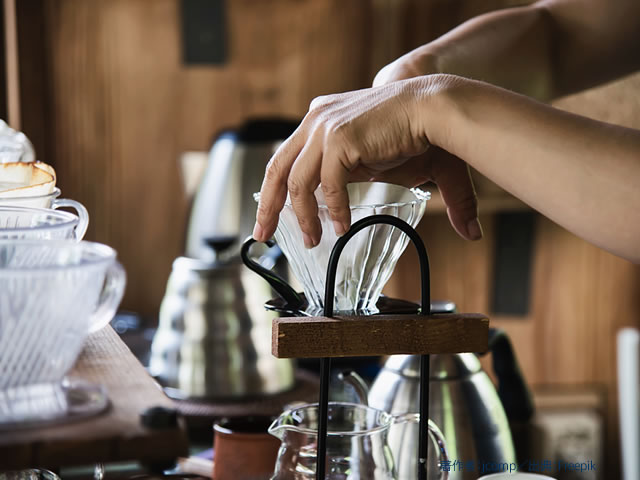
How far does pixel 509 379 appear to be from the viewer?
816 millimetres

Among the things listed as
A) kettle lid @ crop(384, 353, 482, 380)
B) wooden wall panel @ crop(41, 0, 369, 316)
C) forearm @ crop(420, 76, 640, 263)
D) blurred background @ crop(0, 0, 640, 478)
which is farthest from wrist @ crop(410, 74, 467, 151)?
wooden wall panel @ crop(41, 0, 369, 316)

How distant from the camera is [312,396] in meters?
1.14

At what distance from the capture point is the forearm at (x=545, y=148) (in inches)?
21.7

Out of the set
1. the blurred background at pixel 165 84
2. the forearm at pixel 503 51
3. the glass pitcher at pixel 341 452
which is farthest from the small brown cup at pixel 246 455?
the blurred background at pixel 165 84

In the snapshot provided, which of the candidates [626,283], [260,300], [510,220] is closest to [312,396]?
[260,300]

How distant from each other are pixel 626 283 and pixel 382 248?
6.15ft

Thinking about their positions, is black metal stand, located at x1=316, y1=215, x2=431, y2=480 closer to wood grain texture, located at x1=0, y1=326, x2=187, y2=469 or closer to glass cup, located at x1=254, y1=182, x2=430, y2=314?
glass cup, located at x1=254, y1=182, x2=430, y2=314

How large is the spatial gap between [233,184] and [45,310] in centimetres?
123

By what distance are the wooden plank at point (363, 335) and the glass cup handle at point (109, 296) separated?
0.10 meters

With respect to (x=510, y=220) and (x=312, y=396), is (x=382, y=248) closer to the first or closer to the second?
(x=312, y=396)

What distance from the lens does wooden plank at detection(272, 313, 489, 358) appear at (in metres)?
0.48

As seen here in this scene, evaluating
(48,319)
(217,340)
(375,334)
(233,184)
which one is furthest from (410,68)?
(233,184)

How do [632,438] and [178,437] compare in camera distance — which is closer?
[178,437]

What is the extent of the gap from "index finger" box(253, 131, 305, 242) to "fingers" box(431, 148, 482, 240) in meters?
0.16
